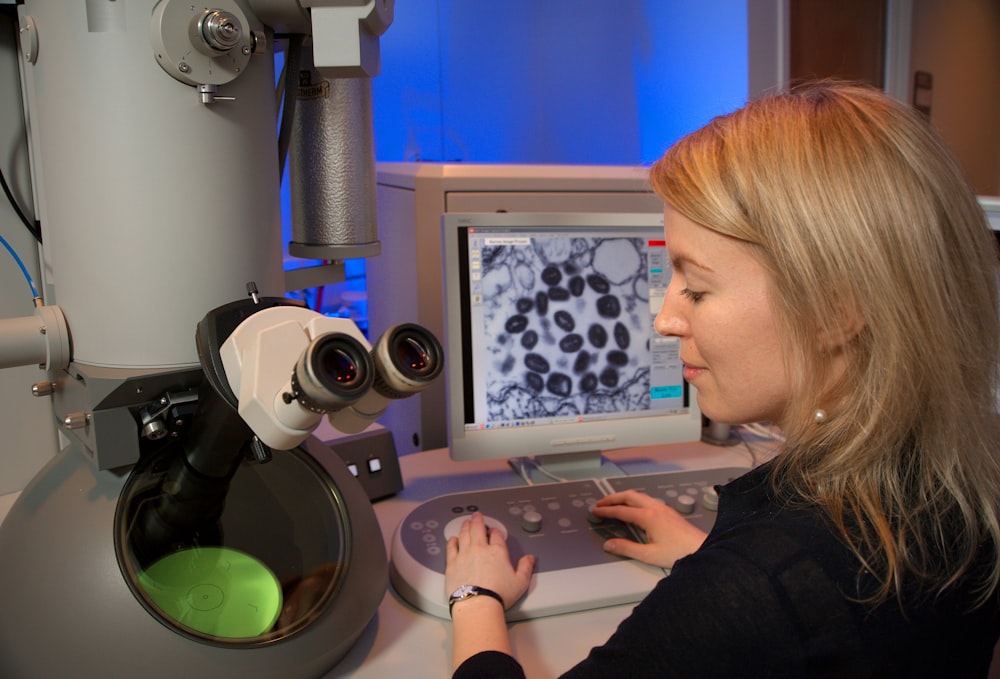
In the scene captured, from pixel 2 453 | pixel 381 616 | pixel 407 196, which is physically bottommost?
pixel 381 616

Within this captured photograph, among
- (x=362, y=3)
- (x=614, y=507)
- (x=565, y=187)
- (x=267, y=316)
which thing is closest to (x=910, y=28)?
(x=565, y=187)

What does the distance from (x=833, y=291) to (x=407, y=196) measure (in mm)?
874

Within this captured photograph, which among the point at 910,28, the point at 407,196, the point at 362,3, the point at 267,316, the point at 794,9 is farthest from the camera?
the point at 910,28

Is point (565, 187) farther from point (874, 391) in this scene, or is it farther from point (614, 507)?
point (874, 391)

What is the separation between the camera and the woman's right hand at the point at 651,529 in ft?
3.20

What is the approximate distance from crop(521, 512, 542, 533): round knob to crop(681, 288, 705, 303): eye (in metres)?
0.41

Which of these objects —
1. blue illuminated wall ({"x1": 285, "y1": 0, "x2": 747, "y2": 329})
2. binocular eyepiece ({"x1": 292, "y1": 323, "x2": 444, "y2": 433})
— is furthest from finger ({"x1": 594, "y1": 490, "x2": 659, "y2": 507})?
blue illuminated wall ({"x1": 285, "y1": 0, "x2": 747, "y2": 329})

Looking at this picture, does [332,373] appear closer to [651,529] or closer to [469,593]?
[469,593]

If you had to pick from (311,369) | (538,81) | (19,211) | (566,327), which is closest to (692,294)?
(311,369)

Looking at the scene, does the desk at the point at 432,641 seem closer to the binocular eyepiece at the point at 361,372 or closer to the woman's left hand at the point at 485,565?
the woman's left hand at the point at 485,565

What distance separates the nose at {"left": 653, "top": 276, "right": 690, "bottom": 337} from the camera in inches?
30.5

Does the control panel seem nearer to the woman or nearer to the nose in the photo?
the woman

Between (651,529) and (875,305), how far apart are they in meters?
0.47

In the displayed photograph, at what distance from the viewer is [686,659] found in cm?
61
